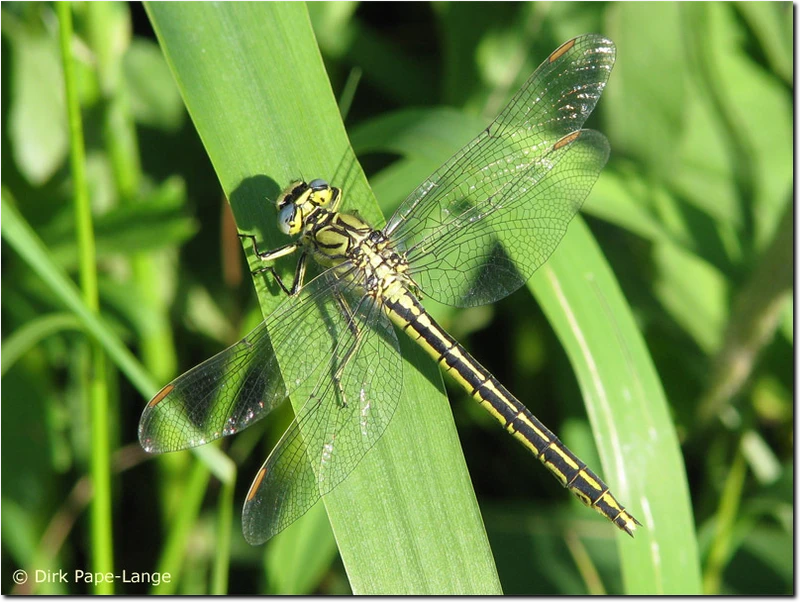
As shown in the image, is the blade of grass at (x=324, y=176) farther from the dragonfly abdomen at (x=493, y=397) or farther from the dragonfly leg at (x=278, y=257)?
the dragonfly abdomen at (x=493, y=397)

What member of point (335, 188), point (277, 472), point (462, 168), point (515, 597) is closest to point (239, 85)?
point (335, 188)

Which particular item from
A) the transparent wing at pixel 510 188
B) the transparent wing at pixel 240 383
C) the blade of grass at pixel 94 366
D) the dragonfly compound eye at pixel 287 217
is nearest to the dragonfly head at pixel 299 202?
the dragonfly compound eye at pixel 287 217

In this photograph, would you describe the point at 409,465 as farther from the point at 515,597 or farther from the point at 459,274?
the point at 515,597

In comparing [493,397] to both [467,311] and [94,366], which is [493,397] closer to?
[467,311]

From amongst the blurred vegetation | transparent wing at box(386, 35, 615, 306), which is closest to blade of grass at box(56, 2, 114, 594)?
the blurred vegetation

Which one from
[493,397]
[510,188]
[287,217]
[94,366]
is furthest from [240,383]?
[510,188]

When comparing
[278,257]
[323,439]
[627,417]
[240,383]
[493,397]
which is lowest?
[627,417]
